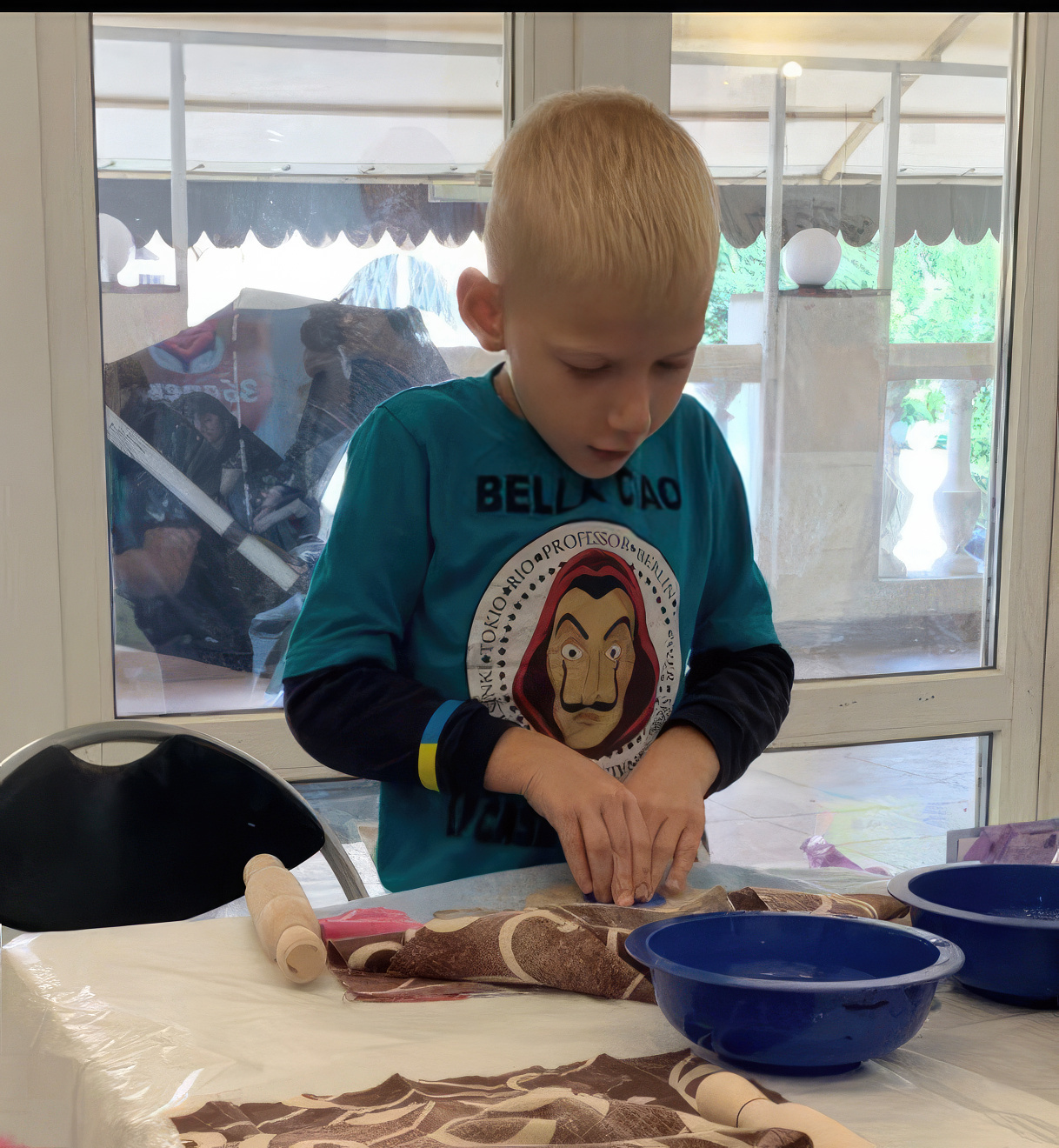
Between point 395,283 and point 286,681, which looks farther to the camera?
point 395,283

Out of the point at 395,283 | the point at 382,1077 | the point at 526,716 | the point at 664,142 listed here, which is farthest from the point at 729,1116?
the point at 395,283

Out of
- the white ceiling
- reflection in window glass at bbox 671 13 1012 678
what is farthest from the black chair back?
reflection in window glass at bbox 671 13 1012 678

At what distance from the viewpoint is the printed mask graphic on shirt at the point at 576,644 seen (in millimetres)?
807

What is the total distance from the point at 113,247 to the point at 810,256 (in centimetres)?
93

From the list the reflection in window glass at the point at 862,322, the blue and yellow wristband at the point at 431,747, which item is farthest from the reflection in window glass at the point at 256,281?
the blue and yellow wristband at the point at 431,747

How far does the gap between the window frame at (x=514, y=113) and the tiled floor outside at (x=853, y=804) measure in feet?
0.14

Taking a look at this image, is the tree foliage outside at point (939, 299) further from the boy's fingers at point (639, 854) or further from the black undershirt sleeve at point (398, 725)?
the boy's fingers at point (639, 854)

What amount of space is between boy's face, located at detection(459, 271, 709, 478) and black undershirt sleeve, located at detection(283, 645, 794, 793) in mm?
189

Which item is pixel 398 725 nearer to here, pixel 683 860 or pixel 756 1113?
pixel 683 860

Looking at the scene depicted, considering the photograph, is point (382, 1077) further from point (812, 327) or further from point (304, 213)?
point (812, 327)

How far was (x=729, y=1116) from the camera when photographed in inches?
15.1

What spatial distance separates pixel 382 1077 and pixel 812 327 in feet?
4.71

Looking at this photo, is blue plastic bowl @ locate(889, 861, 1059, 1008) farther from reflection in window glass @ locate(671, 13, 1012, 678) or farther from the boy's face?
reflection in window glass @ locate(671, 13, 1012, 678)

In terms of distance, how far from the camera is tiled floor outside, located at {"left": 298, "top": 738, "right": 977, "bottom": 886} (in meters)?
1.75
